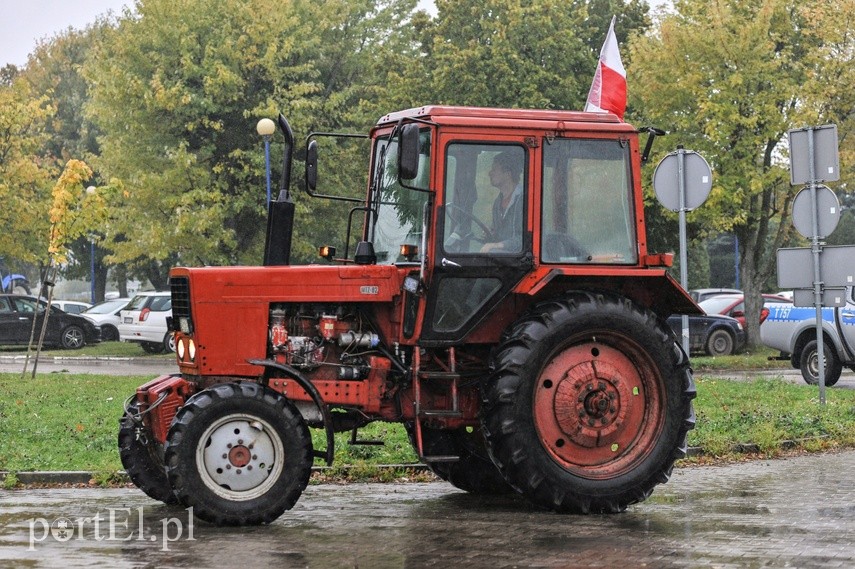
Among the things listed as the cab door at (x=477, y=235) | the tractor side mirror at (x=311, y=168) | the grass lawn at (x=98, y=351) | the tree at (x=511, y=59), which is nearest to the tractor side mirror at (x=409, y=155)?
the cab door at (x=477, y=235)

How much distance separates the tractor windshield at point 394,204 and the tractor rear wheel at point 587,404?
1050 millimetres

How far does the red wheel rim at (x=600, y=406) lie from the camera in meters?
9.96

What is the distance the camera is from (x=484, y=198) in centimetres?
997

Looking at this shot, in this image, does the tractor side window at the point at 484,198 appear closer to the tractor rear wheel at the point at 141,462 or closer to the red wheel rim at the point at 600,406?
the red wheel rim at the point at 600,406

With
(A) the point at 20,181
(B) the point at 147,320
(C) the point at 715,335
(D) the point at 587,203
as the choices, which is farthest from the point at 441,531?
(A) the point at 20,181

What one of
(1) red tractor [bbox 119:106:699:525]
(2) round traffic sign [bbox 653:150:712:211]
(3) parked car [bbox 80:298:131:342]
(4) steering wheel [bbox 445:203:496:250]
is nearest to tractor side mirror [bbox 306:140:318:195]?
(1) red tractor [bbox 119:106:699:525]

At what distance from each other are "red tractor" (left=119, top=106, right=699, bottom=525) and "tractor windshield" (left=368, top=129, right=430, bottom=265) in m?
0.02

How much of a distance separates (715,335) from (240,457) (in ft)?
90.7

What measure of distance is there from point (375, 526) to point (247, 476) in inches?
35.5

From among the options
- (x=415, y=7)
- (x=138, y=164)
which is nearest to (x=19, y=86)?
(x=138, y=164)

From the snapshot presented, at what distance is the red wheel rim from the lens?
9961 mm

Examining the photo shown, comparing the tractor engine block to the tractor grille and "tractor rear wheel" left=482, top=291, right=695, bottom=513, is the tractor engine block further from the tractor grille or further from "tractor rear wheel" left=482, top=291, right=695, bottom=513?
"tractor rear wheel" left=482, top=291, right=695, bottom=513

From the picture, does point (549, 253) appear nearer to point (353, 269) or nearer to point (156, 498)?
point (353, 269)

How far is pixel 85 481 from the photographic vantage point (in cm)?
1184
